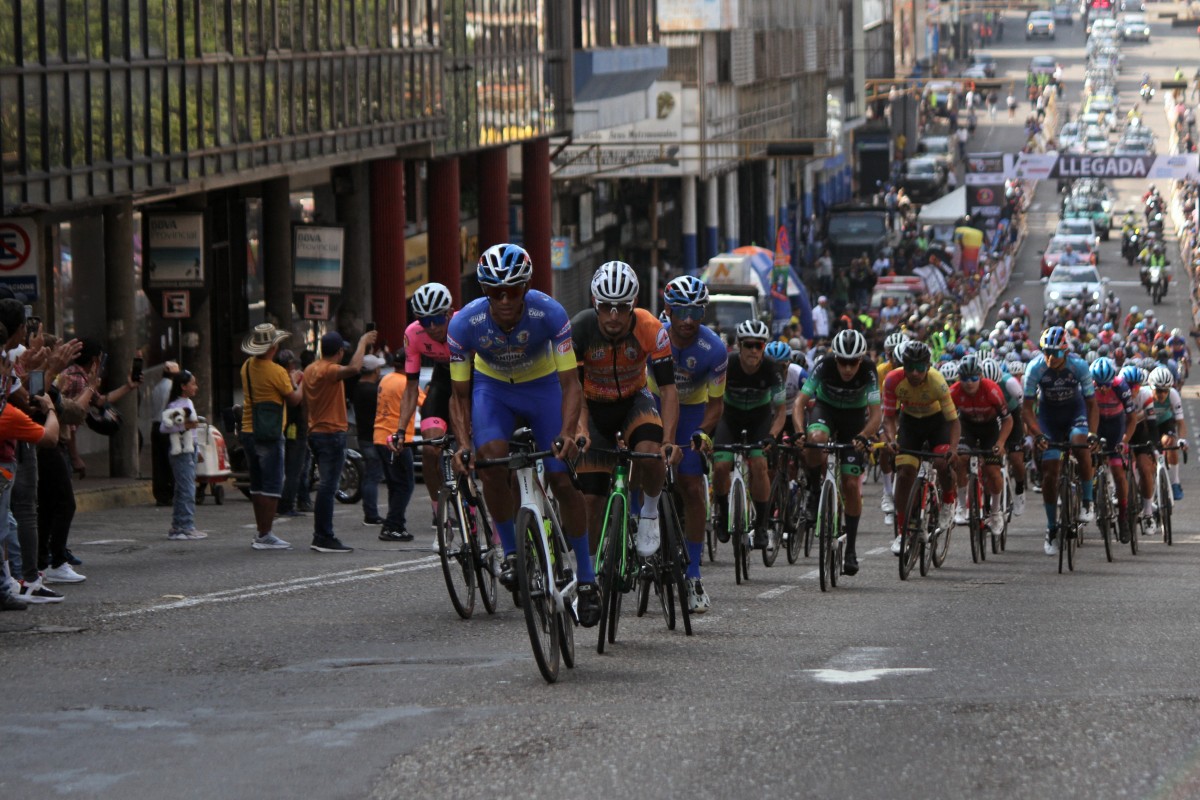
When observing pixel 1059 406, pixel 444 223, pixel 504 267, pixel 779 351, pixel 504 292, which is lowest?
pixel 1059 406

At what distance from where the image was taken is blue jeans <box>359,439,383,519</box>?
19766 mm

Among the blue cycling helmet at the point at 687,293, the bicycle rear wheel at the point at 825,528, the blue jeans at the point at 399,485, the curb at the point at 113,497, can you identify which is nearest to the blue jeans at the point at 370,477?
the blue jeans at the point at 399,485

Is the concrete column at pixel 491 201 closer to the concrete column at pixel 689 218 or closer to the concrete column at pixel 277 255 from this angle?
the concrete column at pixel 277 255

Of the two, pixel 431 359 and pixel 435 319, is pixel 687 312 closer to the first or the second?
pixel 435 319

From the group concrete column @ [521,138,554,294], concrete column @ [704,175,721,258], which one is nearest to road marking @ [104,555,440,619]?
concrete column @ [521,138,554,294]

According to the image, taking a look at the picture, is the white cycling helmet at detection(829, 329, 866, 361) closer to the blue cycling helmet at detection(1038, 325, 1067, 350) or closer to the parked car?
the blue cycling helmet at detection(1038, 325, 1067, 350)

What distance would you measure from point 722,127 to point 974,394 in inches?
2277

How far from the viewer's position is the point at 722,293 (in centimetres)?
5359

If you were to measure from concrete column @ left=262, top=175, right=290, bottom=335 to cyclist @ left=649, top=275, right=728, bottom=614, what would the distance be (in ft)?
78.3

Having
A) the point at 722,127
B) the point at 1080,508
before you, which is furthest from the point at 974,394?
the point at 722,127

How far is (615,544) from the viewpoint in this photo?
10.6 metres

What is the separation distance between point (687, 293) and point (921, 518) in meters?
3.77

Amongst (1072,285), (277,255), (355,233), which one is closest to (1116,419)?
(277,255)

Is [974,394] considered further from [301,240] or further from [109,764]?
[301,240]
